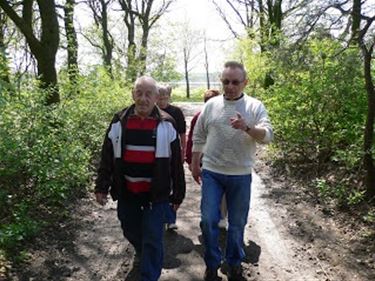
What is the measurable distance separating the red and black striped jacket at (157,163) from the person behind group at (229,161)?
400mm

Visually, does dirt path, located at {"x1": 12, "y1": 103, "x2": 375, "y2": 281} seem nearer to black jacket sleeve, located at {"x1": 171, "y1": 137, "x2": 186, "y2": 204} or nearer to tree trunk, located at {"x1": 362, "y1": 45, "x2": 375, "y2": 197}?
tree trunk, located at {"x1": 362, "y1": 45, "x2": 375, "y2": 197}

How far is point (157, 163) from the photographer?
3928 mm

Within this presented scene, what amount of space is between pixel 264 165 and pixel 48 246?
6619 mm

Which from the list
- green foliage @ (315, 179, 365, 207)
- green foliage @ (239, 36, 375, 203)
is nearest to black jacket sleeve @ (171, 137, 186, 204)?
green foliage @ (315, 179, 365, 207)

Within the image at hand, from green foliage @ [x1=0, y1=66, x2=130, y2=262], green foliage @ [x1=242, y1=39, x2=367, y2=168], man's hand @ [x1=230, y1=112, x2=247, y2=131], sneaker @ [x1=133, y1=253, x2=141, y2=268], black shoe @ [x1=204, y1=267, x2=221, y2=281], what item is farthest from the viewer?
green foliage @ [x1=242, y1=39, x2=367, y2=168]

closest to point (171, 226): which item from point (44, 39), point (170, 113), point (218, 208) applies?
point (170, 113)

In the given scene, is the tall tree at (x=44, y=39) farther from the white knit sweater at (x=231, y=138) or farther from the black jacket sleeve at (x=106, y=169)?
the white knit sweater at (x=231, y=138)

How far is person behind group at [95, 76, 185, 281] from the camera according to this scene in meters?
3.97

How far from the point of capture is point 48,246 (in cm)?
555

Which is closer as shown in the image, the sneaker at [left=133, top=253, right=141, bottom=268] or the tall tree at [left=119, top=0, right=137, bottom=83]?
the sneaker at [left=133, top=253, right=141, bottom=268]

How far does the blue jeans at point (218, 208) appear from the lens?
435 centimetres

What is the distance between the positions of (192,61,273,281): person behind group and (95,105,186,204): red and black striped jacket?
15.7 inches

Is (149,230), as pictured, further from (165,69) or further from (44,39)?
(165,69)

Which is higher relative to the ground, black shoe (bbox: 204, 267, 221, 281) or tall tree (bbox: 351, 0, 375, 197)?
tall tree (bbox: 351, 0, 375, 197)
